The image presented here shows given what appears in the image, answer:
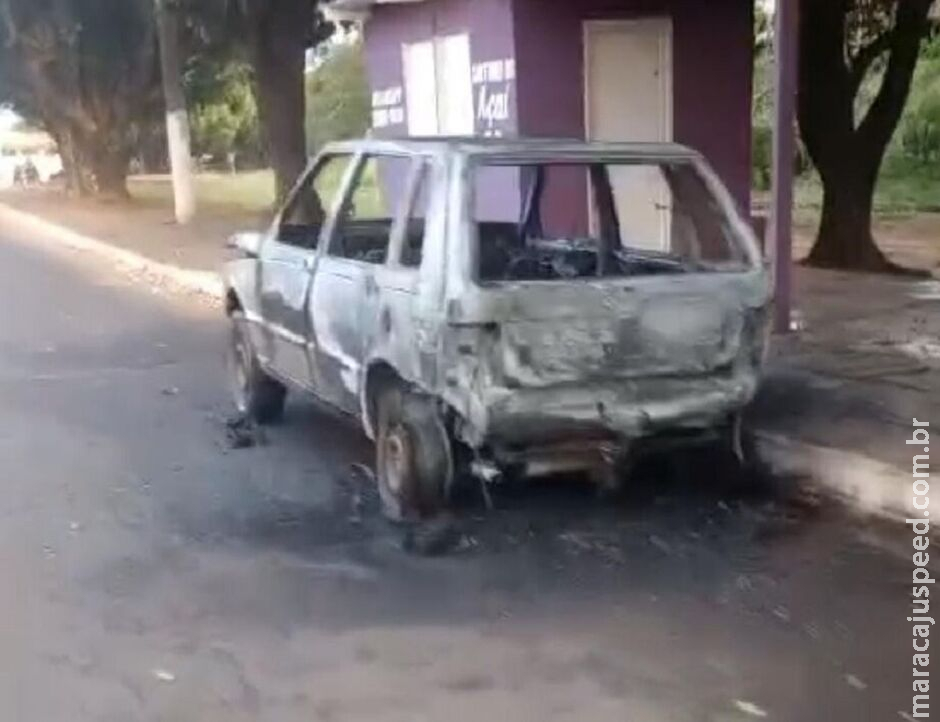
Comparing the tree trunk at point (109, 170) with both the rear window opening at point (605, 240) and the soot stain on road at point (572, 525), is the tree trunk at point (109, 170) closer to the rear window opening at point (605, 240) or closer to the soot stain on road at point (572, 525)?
the rear window opening at point (605, 240)

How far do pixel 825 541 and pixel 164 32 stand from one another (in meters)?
19.5

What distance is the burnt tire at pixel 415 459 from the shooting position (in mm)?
7152

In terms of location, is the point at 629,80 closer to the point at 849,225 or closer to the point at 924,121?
the point at 849,225

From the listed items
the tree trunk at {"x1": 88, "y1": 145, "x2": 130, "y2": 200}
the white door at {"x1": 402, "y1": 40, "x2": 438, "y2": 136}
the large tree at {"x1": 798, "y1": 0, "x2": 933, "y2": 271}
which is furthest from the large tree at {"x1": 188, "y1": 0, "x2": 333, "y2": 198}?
the tree trunk at {"x1": 88, "y1": 145, "x2": 130, "y2": 200}

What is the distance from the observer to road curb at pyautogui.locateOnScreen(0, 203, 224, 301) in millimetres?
17031

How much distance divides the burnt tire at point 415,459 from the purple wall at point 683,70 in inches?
306

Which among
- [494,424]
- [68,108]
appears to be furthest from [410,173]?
[68,108]

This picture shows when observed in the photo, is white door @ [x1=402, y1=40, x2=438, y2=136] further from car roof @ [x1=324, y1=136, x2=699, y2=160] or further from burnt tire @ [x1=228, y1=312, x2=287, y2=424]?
car roof @ [x1=324, y1=136, x2=699, y2=160]

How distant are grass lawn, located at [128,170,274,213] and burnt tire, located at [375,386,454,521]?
18921 millimetres

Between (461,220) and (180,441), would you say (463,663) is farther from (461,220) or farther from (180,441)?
(180,441)

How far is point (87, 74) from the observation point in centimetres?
3045

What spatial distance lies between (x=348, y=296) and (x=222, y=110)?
3367cm

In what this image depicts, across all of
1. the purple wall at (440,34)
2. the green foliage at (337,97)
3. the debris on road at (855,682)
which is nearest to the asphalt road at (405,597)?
the debris on road at (855,682)

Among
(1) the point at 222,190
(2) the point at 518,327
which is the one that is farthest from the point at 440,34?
(1) the point at 222,190
